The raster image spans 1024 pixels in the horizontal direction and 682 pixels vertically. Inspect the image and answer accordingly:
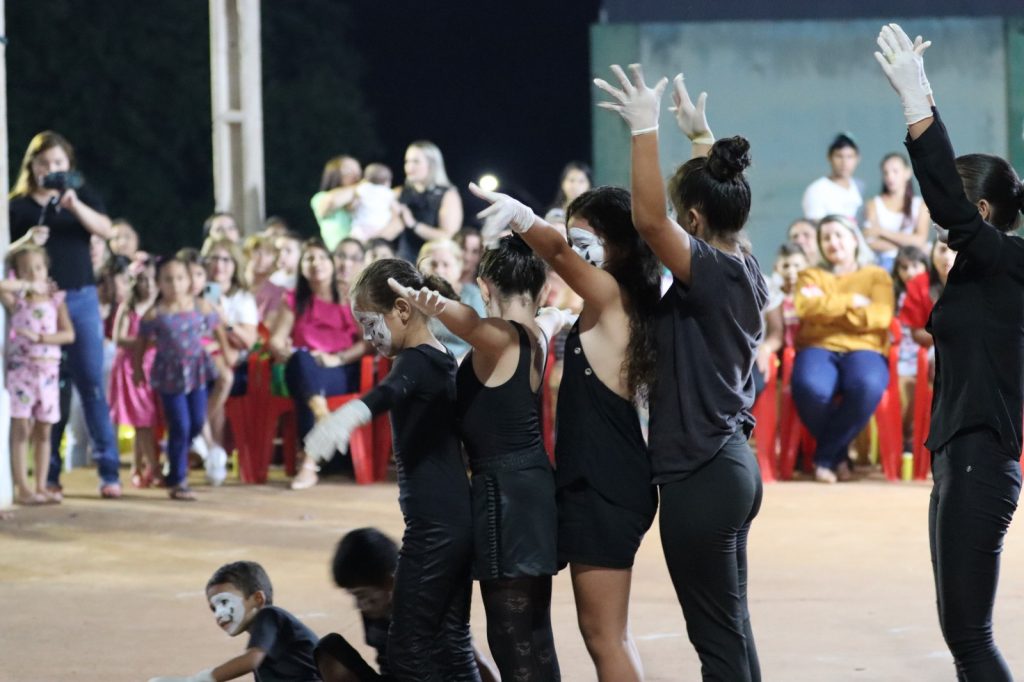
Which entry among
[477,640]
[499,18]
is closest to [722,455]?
[477,640]

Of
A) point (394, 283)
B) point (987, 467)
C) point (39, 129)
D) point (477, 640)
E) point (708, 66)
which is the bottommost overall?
point (477, 640)

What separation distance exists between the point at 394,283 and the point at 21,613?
8.98ft

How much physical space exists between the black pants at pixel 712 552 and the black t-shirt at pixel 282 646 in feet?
3.94

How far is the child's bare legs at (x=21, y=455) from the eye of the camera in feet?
28.6

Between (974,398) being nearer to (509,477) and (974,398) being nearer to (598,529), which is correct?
(598,529)

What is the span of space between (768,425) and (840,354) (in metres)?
0.58

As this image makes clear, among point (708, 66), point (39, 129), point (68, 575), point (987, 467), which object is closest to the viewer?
point (987, 467)

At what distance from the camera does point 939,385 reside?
388 cm

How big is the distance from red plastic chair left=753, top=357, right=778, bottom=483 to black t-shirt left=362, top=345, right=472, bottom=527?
5.29 meters

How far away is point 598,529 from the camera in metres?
3.85

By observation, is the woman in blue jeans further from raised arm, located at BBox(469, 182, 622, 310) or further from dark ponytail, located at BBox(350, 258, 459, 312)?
raised arm, located at BBox(469, 182, 622, 310)

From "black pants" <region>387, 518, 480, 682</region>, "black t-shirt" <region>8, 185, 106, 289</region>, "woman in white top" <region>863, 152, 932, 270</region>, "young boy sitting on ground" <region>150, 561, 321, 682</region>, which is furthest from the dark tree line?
"black pants" <region>387, 518, 480, 682</region>

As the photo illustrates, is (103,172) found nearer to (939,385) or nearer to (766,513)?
(766,513)

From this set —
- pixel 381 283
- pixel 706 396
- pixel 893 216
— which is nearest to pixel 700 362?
pixel 706 396
